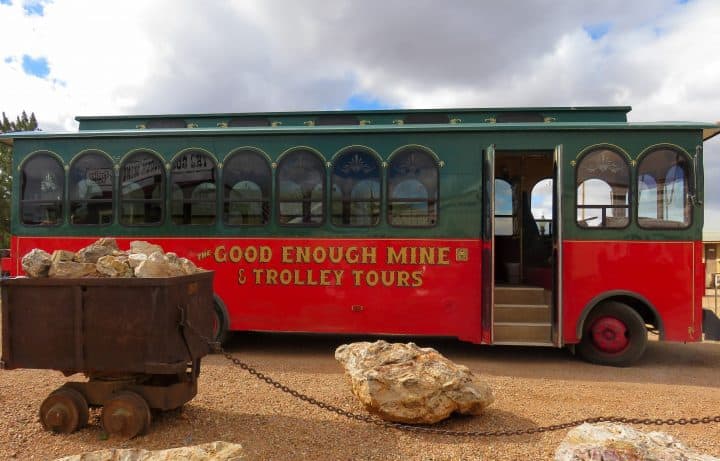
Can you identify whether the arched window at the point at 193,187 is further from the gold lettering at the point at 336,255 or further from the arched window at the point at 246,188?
the gold lettering at the point at 336,255

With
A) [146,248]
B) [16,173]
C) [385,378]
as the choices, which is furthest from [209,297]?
[16,173]

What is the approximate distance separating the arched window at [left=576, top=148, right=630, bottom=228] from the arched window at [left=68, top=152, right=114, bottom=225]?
6.51 m

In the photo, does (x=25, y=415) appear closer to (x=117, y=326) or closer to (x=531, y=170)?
(x=117, y=326)

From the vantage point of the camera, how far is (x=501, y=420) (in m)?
3.89

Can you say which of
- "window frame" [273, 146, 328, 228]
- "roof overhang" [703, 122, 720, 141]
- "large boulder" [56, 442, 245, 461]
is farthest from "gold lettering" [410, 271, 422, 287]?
"roof overhang" [703, 122, 720, 141]

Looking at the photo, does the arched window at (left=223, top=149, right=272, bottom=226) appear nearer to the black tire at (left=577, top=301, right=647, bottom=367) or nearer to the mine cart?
the mine cart

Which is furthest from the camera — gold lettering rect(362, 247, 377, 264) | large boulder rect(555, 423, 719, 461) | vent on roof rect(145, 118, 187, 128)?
vent on roof rect(145, 118, 187, 128)

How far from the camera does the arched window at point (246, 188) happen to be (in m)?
6.39

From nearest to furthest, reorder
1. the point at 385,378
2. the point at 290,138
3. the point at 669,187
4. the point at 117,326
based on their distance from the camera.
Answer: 1. the point at 117,326
2. the point at 385,378
3. the point at 669,187
4. the point at 290,138

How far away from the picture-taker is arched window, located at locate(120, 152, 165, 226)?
6539 mm

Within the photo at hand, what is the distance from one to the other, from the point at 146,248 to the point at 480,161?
4.16 meters

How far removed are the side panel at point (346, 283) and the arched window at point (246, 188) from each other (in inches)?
13.2

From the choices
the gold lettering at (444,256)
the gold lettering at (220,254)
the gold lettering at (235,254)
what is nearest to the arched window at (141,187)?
the gold lettering at (220,254)

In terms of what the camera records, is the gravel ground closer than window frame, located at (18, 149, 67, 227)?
Yes
